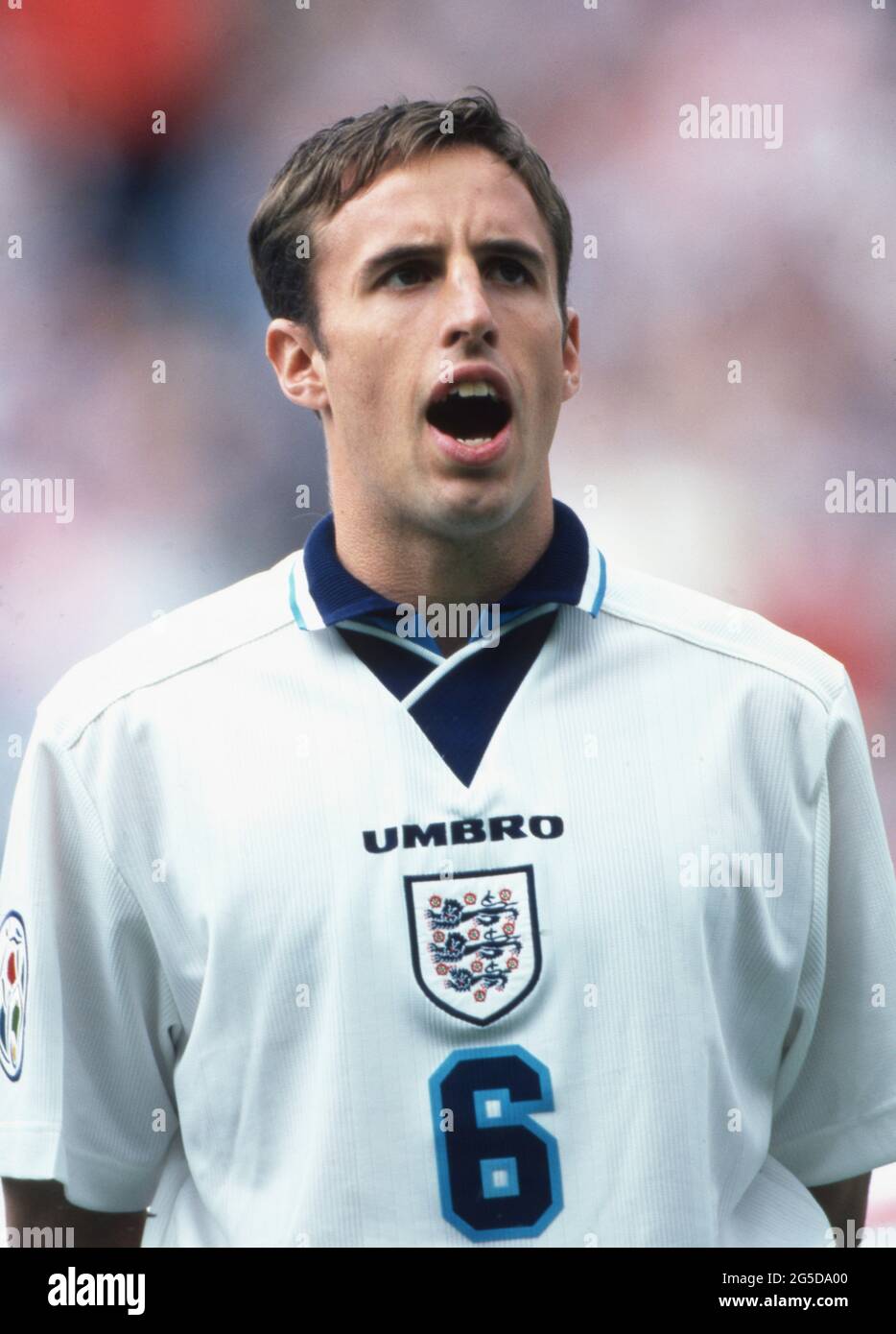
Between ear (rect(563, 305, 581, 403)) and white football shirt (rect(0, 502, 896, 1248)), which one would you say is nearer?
white football shirt (rect(0, 502, 896, 1248))

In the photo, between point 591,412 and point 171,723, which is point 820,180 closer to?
point 591,412

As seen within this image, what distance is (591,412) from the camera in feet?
9.20

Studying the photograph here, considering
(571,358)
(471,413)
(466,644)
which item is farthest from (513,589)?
(571,358)

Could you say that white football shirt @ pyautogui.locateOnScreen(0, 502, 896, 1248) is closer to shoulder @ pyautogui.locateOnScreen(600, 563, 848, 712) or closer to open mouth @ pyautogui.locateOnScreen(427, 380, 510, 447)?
shoulder @ pyautogui.locateOnScreen(600, 563, 848, 712)

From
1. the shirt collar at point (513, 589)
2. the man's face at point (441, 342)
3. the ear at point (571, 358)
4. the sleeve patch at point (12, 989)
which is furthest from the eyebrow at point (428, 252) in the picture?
the sleeve patch at point (12, 989)

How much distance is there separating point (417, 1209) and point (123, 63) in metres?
2.26

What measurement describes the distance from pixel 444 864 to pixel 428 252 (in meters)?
0.55

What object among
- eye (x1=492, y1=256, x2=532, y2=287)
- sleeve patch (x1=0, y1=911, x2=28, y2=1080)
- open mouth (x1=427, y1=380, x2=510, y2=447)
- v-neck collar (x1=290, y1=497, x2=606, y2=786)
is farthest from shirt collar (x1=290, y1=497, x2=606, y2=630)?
sleeve patch (x1=0, y1=911, x2=28, y2=1080)

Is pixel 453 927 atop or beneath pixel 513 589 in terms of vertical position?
beneath

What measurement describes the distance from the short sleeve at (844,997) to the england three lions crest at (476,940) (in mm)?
285

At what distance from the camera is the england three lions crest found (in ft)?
4.24

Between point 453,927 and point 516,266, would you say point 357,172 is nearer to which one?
point 516,266

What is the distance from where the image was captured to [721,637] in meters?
1.44

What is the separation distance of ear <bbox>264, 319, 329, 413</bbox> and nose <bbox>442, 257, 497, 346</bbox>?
7.0 inches
